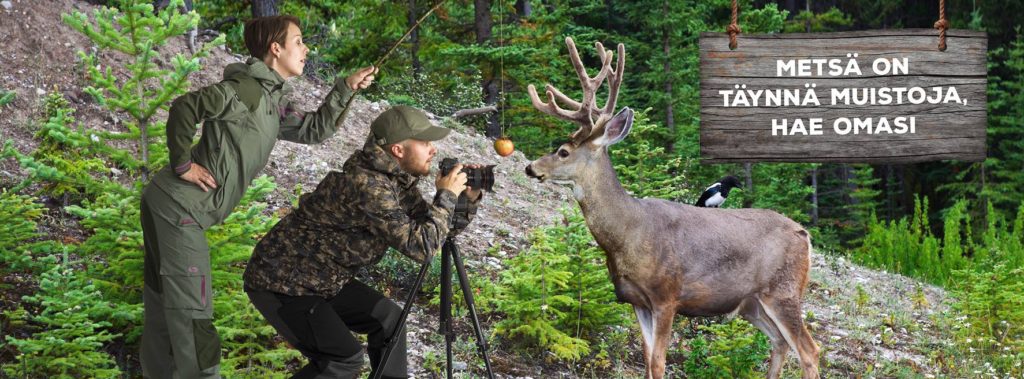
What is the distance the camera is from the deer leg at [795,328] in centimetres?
614

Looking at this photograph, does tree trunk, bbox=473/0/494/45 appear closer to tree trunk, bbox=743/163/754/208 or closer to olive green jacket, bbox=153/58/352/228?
tree trunk, bbox=743/163/754/208

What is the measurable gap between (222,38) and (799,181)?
15529mm

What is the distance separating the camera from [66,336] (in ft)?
20.3

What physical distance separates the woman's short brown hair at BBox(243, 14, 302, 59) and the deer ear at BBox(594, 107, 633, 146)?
5.30 feet

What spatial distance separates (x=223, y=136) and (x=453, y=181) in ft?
3.32

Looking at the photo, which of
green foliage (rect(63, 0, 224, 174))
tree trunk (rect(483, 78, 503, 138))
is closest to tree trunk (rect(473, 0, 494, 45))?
tree trunk (rect(483, 78, 503, 138))

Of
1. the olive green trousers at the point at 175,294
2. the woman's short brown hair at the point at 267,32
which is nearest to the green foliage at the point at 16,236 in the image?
the olive green trousers at the point at 175,294

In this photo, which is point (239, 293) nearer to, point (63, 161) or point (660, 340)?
point (63, 161)

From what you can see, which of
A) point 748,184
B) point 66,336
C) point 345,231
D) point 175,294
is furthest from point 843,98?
point 748,184

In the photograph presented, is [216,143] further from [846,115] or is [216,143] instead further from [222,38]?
[846,115]

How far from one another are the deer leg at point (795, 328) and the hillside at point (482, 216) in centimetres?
134

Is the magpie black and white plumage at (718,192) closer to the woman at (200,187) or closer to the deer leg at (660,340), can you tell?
the deer leg at (660,340)

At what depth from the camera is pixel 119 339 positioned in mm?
6863

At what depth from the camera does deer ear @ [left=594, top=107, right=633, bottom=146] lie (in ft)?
18.6
